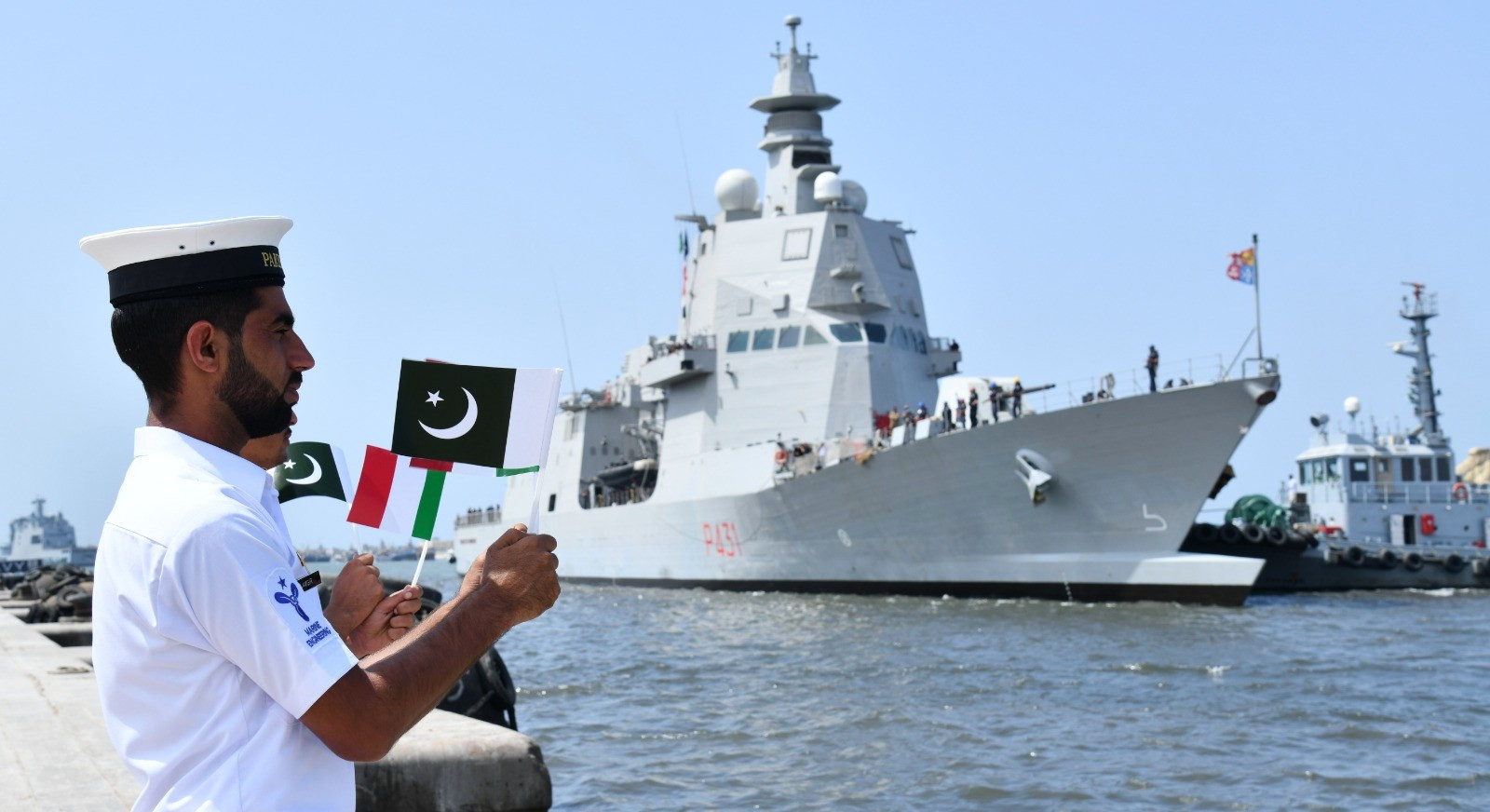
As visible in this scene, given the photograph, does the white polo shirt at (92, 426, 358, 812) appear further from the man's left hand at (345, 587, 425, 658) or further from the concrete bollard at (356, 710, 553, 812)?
the concrete bollard at (356, 710, 553, 812)

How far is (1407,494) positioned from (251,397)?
3158 centimetres

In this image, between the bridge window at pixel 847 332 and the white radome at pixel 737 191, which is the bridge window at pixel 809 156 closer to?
the white radome at pixel 737 191

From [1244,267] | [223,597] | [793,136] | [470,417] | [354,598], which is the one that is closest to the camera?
[223,597]

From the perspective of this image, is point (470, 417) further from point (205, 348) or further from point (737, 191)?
point (737, 191)

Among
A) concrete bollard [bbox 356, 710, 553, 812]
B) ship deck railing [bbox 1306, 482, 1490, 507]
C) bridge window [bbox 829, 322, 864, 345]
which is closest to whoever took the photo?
concrete bollard [bbox 356, 710, 553, 812]

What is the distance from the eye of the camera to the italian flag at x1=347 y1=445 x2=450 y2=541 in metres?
2.43

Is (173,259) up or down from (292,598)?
up

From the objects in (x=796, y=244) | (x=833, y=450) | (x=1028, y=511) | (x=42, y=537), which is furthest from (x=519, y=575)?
(x=42, y=537)

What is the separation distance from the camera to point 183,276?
1.58 metres

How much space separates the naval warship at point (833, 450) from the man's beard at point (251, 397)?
16892mm

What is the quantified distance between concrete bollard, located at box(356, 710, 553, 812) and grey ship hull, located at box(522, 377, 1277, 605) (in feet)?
48.8

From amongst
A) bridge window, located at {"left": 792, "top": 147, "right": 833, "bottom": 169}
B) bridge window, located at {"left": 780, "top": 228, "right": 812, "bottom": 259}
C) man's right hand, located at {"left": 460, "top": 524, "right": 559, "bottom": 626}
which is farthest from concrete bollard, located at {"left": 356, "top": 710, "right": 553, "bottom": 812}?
bridge window, located at {"left": 792, "top": 147, "right": 833, "bottom": 169}

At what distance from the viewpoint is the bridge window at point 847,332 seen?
2331cm

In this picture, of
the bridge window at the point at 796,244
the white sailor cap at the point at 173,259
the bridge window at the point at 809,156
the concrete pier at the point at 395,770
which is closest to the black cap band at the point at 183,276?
the white sailor cap at the point at 173,259
